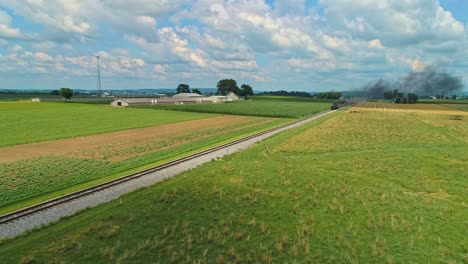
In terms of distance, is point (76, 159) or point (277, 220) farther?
point (76, 159)

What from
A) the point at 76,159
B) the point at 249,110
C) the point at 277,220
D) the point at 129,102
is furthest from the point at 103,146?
the point at 129,102

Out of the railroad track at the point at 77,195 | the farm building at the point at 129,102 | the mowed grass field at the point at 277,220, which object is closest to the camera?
the mowed grass field at the point at 277,220

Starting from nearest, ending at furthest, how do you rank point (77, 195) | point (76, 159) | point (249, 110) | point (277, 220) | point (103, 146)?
1. point (277, 220)
2. point (77, 195)
3. point (76, 159)
4. point (103, 146)
5. point (249, 110)

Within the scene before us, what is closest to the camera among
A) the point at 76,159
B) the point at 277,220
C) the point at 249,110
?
the point at 277,220

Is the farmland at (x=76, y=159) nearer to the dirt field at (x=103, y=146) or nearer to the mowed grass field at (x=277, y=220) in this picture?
the dirt field at (x=103, y=146)

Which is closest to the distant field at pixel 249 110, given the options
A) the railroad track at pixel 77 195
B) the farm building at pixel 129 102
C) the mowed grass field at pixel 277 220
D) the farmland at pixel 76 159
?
the farm building at pixel 129 102

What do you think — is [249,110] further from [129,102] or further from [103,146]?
[103,146]

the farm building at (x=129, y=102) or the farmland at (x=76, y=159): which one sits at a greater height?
the farm building at (x=129, y=102)

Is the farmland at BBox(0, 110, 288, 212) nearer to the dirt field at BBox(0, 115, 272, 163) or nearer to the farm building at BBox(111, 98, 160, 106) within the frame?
the dirt field at BBox(0, 115, 272, 163)

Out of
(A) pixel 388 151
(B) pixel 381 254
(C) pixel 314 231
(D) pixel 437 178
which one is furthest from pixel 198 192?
(A) pixel 388 151
